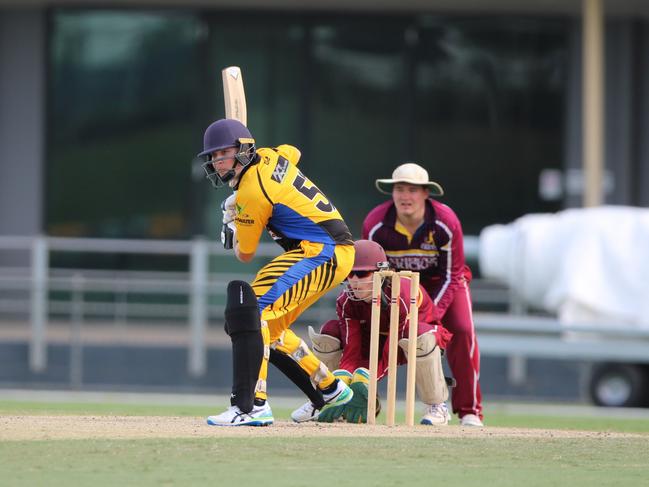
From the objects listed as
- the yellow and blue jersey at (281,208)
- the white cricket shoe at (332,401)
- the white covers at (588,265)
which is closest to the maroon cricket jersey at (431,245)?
the white cricket shoe at (332,401)

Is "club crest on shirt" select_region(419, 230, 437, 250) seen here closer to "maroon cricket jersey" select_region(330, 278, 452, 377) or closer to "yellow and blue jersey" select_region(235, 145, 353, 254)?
"maroon cricket jersey" select_region(330, 278, 452, 377)

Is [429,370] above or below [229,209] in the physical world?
below

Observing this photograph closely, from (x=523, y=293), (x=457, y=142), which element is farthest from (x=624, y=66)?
(x=523, y=293)

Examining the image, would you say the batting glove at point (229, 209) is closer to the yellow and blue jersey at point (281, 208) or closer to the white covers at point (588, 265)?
the yellow and blue jersey at point (281, 208)

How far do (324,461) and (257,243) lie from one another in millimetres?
1676

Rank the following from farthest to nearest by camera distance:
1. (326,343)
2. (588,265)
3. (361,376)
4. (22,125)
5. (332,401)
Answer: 1. (22,125)
2. (588,265)
3. (326,343)
4. (361,376)
5. (332,401)

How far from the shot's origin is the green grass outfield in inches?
254

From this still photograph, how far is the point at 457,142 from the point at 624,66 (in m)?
2.50

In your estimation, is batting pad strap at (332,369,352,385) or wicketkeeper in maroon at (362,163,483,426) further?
wicketkeeper in maroon at (362,163,483,426)

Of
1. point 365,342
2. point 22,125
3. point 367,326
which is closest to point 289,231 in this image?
point 367,326

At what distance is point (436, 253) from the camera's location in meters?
10.0

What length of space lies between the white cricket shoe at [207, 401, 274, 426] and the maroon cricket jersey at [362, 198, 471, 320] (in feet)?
6.50

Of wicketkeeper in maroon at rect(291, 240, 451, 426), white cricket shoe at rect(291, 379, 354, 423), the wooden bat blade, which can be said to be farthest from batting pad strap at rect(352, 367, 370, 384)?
the wooden bat blade

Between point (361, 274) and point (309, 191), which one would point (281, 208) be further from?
point (361, 274)
